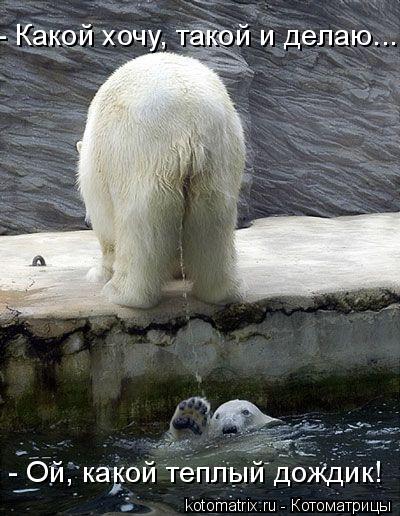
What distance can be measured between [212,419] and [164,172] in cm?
114

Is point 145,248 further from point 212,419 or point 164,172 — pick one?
point 212,419

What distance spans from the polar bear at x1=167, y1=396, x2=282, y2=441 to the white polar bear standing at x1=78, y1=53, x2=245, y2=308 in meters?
0.56

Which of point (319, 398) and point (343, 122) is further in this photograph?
point (343, 122)

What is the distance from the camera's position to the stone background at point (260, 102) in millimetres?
8258

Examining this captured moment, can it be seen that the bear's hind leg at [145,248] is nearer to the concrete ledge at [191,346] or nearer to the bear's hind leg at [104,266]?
the concrete ledge at [191,346]

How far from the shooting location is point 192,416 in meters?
4.83

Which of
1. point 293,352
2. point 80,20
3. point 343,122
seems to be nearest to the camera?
point 293,352

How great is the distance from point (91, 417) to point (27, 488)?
76cm

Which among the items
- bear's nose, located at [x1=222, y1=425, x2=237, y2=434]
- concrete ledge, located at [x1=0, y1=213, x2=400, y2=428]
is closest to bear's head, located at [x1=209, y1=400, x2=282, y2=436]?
bear's nose, located at [x1=222, y1=425, x2=237, y2=434]

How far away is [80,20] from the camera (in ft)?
27.2

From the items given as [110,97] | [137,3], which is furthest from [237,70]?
[110,97]

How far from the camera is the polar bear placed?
190 inches

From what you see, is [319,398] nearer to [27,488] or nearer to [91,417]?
[91,417]

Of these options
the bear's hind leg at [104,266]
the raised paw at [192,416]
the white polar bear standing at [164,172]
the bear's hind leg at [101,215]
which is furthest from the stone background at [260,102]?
the raised paw at [192,416]
